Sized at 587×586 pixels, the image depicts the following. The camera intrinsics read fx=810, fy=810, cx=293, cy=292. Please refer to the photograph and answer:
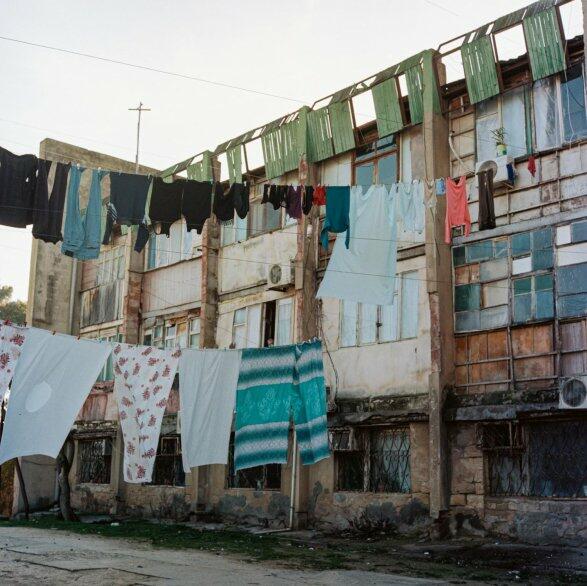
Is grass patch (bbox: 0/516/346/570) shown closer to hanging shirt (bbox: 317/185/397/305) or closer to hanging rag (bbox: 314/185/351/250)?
hanging shirt (bbox: 317/185/397/305)

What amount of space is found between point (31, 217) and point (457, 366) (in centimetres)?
770

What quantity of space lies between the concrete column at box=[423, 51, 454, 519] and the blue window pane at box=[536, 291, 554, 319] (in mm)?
1711

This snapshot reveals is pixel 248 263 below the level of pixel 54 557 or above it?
above

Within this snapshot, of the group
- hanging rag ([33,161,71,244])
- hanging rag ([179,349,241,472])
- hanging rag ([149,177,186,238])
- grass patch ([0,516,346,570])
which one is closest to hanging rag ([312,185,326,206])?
hanging rag ([149,177,186,238])

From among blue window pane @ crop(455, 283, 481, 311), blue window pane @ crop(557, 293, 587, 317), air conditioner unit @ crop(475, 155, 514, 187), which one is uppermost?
air conditioner unit @ crop(475, 155, 514, 187)

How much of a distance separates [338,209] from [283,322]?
4.67 meters

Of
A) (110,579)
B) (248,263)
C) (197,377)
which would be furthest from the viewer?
(248,263)

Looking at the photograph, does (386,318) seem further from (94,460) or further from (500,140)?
(94,460)

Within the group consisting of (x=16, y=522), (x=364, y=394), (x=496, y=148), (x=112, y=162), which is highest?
(x=112, y=162)

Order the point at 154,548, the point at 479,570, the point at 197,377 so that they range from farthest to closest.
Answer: the point at 197,377 → the point at 154,548 → the point at 479,570

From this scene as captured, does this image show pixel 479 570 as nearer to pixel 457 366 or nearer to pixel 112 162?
pixel 457 366

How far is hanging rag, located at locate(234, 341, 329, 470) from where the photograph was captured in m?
14.2

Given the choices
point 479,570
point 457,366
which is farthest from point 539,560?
point 457,366

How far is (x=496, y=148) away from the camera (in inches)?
566
